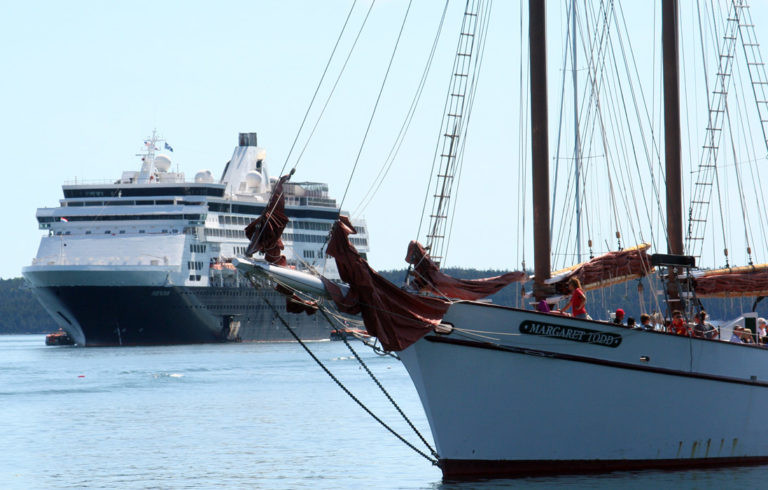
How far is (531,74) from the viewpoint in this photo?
76.2 ft

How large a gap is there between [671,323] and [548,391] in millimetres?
4223

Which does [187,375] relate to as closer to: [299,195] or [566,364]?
[566,364]

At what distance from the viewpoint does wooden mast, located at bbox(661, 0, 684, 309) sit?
25984mm

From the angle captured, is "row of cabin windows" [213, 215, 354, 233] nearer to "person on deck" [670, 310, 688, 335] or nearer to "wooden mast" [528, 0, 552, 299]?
"wooden mast" [528, 0, 552, 299]

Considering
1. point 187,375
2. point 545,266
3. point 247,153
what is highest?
point 247,153

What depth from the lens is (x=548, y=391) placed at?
19656mm

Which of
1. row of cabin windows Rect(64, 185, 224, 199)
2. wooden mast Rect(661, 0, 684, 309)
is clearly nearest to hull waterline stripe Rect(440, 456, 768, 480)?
wooden mast Rect(661, 0, 684, 309)

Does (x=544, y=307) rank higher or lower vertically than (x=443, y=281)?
lower

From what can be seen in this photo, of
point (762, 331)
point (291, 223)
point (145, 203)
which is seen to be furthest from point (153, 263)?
point (762, 331)

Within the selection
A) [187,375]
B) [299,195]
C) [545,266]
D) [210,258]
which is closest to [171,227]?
[210,258]

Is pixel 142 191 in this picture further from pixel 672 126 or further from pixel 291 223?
pixel 672 126

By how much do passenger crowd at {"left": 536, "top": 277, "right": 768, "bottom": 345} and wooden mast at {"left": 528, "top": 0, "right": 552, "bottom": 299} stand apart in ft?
3.82

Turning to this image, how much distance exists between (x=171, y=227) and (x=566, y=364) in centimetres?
8638

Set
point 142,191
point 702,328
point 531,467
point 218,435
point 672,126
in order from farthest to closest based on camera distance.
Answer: point 142,191, point 218,435, point 672,126, point 702,328, point 531,467
